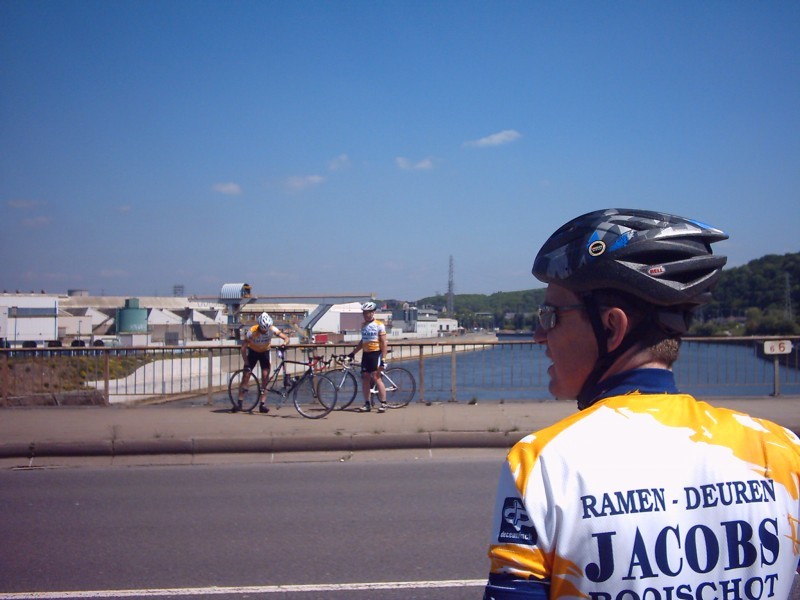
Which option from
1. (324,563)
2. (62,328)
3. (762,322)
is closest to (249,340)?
(324,563)

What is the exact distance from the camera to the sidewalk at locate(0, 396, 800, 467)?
10750 millimetres

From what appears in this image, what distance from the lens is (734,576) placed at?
1.47m

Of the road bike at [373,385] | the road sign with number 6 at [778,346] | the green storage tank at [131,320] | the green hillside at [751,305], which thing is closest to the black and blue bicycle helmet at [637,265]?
the road bike at [373,385]

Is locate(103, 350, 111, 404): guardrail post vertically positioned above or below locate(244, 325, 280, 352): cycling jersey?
below

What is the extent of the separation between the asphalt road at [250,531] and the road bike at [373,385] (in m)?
3.34

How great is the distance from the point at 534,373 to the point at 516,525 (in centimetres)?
1335

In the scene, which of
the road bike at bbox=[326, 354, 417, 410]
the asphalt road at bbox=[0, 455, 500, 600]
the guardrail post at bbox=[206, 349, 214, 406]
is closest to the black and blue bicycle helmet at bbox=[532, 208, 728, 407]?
the asphalt road at bbox=[0, 455, 500, 600]

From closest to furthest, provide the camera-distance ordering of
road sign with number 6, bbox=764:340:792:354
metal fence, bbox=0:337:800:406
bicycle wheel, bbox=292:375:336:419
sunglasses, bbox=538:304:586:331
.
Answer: sunglasses, bbox=538:304:586:331
bicycle wheel, bbox=292:375:336:419
road sign with number 6, bbox=764:340:792:354
metal fence, bbox=0:337:800:406

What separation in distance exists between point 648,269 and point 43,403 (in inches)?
603

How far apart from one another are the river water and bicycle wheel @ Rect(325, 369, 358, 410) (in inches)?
54.5

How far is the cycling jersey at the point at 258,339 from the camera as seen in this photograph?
1332 cm

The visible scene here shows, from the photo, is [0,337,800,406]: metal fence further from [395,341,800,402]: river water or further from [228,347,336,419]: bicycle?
[228,347,336,419]: bicycle

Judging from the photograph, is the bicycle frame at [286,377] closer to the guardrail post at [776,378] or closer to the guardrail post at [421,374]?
the guardrail post at [421,374]

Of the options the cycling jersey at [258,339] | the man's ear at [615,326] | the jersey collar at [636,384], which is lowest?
the cycling jersey at [258,339]
